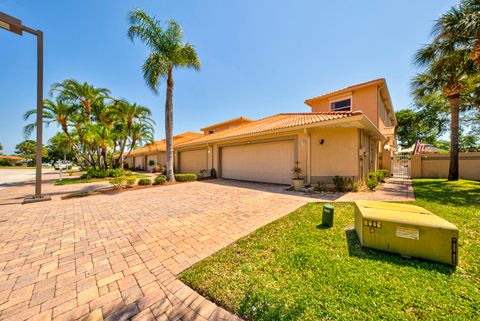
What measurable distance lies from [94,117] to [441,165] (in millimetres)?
29477

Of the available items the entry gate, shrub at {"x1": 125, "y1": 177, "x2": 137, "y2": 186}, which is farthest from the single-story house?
shrub at {"x1": 125, "y1": 177, "x2": 137, "y2": 186}

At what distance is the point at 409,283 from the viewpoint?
2.36 m

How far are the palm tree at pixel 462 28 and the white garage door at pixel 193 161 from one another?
1674 centimetres

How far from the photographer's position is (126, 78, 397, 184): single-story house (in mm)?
8945

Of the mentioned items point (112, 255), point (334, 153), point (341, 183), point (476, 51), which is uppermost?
point (476, 51)

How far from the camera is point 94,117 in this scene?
1667 centimetres

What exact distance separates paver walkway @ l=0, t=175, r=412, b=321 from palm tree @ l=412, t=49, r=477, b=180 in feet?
41.2

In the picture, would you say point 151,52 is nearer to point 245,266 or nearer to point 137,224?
point 137,224

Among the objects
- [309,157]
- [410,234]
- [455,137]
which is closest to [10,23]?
[410,234]

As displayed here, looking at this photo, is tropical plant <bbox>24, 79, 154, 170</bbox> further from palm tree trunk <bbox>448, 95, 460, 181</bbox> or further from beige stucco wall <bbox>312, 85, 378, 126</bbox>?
palm tree trunk <bbox>448, 95, 460, 181</bbox>

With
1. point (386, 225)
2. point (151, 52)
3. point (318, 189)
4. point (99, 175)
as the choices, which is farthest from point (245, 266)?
point (99, 175)

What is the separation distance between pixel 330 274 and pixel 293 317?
39.0 inches

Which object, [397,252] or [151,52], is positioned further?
[151,52]

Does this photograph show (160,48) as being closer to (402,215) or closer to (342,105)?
(342,105)
